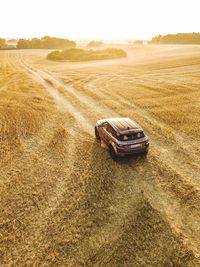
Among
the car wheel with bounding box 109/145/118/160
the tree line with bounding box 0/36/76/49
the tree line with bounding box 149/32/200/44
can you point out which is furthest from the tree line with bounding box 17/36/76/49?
the car wheel with bounding box 109/145/118/160

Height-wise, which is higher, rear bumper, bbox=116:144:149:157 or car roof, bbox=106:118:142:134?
car roof, bbox=106:118:142:134

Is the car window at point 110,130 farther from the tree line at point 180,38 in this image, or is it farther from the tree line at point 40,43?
the tree line at point 180,38

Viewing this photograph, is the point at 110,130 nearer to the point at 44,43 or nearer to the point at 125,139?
the point at 125,139

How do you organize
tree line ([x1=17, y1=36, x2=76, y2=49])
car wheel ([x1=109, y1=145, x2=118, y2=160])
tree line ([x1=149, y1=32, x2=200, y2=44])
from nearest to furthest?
car wheel ([x1=109, y1=145, x2=118, y2=160]), tree line ([x1=17, y1=36, x2=76, y2=49]), tree line ([x1=149, y1=32, x2=200, y2=44])

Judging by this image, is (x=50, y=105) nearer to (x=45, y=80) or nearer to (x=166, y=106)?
(x=166, y=106)

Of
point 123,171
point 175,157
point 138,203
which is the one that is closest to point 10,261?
point 138,203

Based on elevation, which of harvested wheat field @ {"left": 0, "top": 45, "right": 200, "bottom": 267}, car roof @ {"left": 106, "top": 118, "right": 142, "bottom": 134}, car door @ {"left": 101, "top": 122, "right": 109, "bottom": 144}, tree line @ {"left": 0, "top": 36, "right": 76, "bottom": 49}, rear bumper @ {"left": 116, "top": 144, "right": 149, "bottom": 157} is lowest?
harvested wheat field @ {"left": 0, "top": 45, "right": 200, "bottom": 267}

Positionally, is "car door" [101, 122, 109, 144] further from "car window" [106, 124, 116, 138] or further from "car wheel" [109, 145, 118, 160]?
"car wheel" [109, 145, 118, 160]

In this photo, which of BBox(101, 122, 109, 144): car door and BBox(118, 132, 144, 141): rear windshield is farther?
BBox(101, 122, 109, 144): car door

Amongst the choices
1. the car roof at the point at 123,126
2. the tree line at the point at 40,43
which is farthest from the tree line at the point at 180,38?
the car roof at the point at 123,126

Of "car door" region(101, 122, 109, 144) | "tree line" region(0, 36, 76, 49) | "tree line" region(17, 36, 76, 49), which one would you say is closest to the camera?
"car door" region(101, 122, 109, 144)

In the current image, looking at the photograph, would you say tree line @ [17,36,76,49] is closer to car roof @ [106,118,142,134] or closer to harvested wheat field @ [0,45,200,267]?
harvested wheat field @ [0,45,200,267]

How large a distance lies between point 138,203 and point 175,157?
514 centimetres

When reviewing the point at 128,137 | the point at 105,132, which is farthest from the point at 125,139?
the point at 105,132
